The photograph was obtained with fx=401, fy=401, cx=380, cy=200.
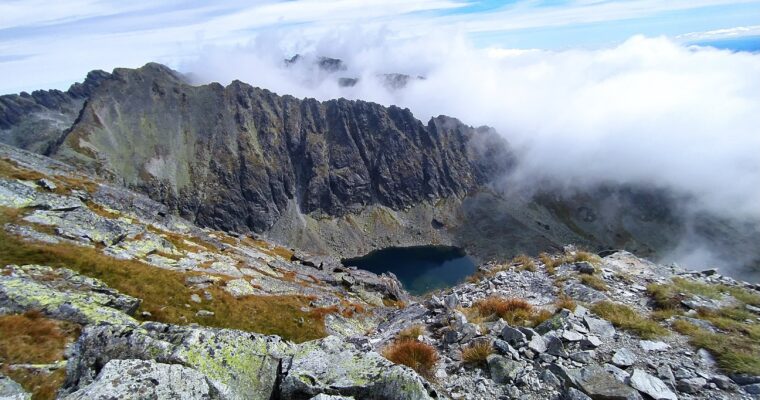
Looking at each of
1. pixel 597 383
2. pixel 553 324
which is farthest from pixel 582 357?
pixel 553 324

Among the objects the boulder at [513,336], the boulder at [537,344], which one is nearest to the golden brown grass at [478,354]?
the boulder at [513,336]

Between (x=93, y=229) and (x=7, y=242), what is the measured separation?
13407mm

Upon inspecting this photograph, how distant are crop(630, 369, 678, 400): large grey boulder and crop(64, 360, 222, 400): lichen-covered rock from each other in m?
12.0

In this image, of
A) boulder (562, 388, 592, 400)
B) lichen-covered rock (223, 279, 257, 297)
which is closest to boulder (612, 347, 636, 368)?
boulder (562, 388, 592, 400)

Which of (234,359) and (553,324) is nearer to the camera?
(234,359)

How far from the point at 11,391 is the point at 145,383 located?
6.26m

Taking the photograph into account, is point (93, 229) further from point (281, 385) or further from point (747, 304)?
point (747, 304)

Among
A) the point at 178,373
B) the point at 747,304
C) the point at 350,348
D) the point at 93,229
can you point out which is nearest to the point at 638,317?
the point at 747,304

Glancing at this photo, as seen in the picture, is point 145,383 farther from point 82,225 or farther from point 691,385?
point 82,225

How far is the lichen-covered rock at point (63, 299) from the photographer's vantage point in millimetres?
19402

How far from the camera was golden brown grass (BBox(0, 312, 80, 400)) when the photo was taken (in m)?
13.3

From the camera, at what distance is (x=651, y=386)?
12156 millimetres

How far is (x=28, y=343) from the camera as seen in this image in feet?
53.3

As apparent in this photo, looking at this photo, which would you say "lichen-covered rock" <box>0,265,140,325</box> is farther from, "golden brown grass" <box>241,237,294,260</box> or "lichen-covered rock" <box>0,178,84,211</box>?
"golden brown grass" <box>241,237,294,260</box>
